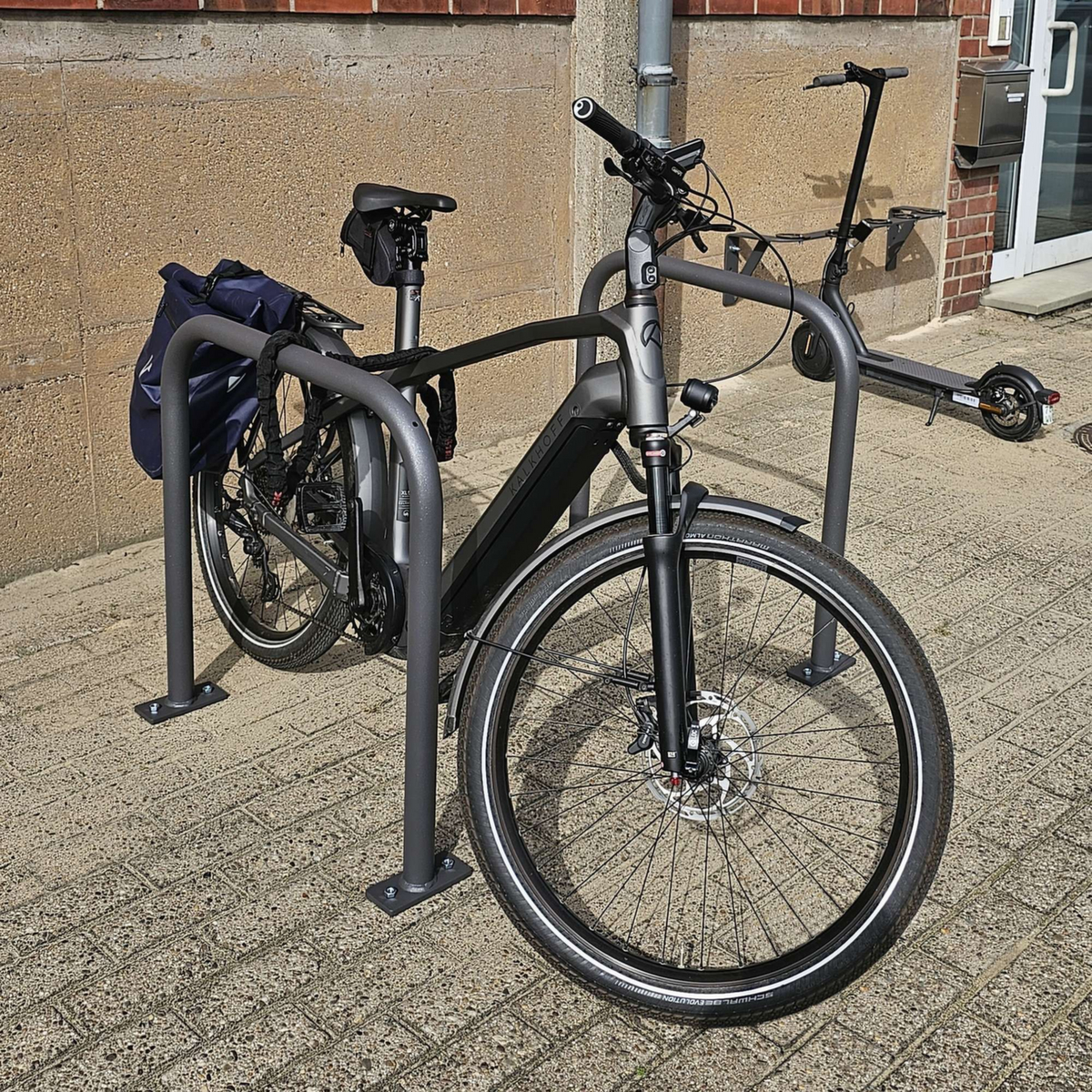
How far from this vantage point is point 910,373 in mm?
5508

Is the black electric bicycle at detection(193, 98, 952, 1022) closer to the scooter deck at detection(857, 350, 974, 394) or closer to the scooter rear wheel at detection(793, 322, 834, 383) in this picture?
the scooter deck at detection(857, 350, 974, 394)

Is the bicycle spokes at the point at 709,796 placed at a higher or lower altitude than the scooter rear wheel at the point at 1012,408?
lower

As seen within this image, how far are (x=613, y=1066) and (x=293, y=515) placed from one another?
5.22 feet

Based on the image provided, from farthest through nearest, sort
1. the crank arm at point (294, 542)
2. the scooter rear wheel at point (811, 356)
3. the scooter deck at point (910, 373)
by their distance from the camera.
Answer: the scooter rear wheel at point (811, 356) → the scooter deck at point (910, 373) → the crank arm at point (294, 542)

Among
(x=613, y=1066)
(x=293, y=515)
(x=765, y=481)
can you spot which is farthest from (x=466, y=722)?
(x=765, y=481)

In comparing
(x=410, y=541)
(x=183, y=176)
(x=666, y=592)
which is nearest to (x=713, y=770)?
(x=666, y=592)

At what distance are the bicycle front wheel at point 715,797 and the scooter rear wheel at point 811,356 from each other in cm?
289

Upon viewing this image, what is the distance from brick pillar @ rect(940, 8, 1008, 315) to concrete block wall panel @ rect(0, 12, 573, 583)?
2.96 m

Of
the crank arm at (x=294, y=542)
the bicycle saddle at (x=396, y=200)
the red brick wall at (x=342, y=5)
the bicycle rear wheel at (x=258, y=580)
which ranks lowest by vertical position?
the bicycle rear wheel at (x=258, y=580)

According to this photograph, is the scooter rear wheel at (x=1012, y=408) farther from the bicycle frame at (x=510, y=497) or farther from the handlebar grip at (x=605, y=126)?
the handlebar grip at (x=605, y=126)

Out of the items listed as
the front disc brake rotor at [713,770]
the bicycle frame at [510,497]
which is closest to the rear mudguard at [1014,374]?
the front disc brake rotor at [713,770]

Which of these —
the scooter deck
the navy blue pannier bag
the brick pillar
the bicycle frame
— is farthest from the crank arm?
the brick pillar

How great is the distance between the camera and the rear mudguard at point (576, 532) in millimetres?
2365

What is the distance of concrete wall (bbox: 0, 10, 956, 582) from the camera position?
4039mm
